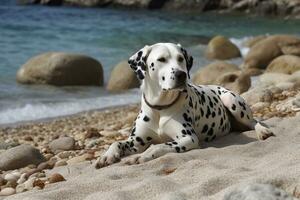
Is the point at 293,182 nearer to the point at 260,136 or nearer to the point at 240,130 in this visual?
the point at 260,136

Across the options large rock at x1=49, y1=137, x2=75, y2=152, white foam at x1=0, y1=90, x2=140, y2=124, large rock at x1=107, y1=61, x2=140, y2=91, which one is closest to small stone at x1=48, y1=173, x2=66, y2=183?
large rock at x1=49, y1=137, x2=75, y2=152

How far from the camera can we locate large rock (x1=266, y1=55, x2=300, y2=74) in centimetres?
1579

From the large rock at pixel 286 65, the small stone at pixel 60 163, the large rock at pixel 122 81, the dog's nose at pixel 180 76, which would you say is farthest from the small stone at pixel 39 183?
the large rock at pixel 286 65

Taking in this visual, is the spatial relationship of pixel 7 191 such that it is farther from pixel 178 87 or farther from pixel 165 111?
pixel 178 87

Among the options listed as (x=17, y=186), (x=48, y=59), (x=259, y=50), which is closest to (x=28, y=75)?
(x=48, y=59)

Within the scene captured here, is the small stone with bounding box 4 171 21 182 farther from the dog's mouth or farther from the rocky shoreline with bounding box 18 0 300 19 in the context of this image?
the rocky shoreline with bounding box 18 0 300 19

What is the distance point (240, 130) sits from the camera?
7062 millimetres

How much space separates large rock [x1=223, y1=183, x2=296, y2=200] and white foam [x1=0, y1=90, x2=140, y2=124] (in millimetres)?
8672

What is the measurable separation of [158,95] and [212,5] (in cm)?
5332

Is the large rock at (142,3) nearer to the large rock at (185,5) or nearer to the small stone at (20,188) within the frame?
the large rock at (185,5)

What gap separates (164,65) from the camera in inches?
233

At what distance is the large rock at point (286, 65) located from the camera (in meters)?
15.8

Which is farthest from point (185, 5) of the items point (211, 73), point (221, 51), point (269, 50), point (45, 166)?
point (45, 166)

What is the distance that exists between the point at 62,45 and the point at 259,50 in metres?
9.22
